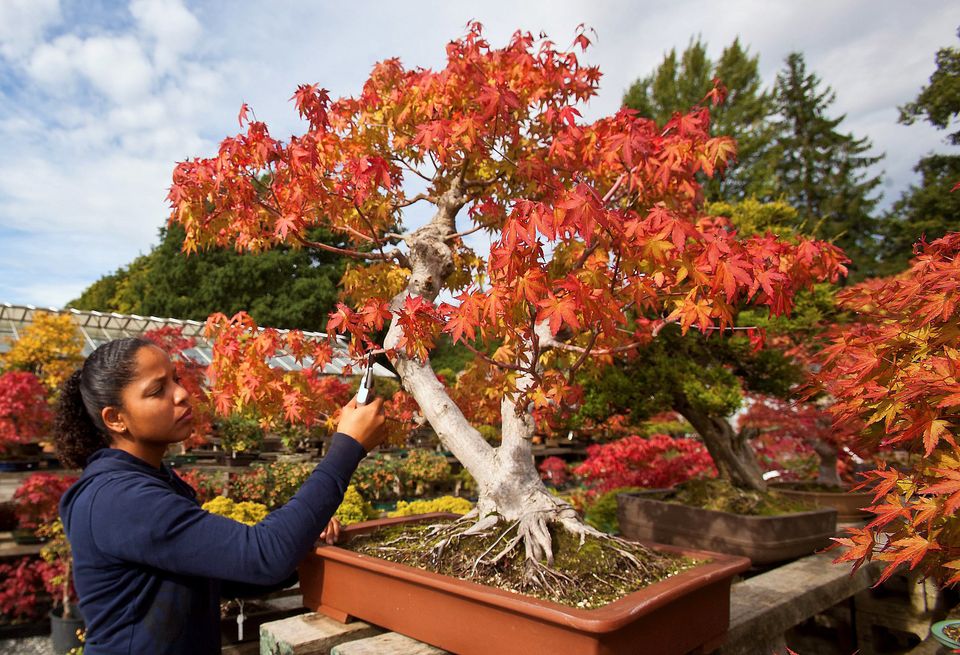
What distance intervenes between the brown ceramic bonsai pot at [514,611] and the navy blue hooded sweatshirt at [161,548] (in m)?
0.67

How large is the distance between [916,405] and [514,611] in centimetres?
105

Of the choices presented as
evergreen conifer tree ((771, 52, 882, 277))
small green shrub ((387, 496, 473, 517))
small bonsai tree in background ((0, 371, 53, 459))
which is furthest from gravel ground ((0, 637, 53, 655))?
evergreen conifer tree ((771, 52, 882, 277))

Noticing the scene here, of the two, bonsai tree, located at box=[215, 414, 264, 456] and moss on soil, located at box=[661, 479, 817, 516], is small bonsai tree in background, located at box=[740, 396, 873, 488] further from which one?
bonsai tree, located at box=[215, 414, 264, 456]

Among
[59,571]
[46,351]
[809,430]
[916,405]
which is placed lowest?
[59,571]

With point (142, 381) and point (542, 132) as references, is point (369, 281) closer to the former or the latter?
point (542, 132)

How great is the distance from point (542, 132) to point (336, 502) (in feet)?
7.14

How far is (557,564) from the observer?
2.03 meters

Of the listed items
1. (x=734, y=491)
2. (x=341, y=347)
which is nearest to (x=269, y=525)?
(x=341, y=347)

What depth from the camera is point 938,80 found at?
16781 millimetres

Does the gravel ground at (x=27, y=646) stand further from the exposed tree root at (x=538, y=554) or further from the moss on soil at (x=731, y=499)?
the moss on soil at (x=731, y=499)

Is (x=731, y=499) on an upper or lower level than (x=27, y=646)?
upper

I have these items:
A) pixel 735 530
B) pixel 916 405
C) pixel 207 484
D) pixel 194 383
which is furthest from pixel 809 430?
pixel 207 484

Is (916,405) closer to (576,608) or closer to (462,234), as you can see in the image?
(576,608)

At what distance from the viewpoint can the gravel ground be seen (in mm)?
4281
